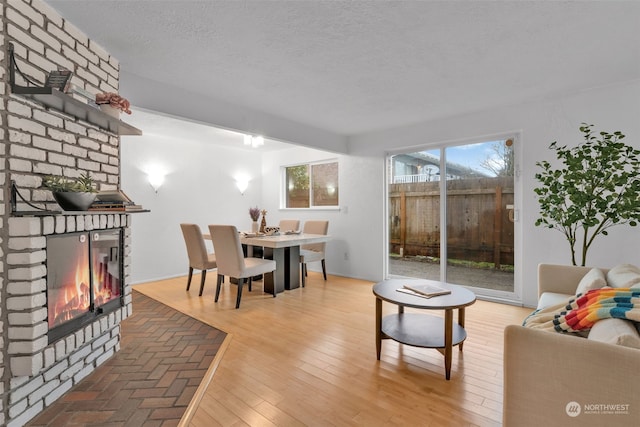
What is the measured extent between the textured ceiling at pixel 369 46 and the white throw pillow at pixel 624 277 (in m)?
1.64

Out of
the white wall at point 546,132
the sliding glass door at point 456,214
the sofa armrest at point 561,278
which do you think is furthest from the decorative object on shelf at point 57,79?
the sliding glass door at point 456,214

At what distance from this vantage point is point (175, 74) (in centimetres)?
268

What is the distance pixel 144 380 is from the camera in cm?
205

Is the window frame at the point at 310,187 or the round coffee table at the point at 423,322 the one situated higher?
the window frame at the point at 310,187

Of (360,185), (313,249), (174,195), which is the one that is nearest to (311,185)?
(360,185)

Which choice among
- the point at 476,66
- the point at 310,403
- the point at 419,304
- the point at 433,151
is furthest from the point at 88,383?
the point at 433,151

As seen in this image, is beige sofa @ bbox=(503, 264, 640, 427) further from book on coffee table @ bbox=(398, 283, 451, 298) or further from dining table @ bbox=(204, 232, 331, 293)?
dining table @ bbox=(204, 232, 331, 293)

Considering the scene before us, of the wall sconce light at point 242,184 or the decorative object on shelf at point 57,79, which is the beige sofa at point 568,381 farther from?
the wall sconce light at point 242,184

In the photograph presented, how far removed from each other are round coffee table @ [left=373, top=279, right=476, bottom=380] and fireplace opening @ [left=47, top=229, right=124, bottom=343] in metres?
1.97

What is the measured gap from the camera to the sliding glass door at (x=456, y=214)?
377 cm

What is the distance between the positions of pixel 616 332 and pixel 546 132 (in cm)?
297

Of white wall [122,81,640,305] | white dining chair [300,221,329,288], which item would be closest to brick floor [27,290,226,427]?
white dining chair [300,221,329,288]

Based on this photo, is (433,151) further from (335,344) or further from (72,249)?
(72,249)

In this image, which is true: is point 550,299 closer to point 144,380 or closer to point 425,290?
point 425,290
